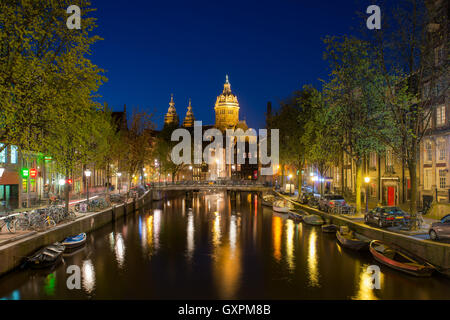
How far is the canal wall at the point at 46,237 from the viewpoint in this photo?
22206mm

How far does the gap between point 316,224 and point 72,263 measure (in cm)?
2754

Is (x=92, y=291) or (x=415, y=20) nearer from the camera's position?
(x=92, y=291)

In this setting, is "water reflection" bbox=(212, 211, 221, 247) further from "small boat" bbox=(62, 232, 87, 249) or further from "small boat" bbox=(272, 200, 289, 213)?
"small boat" bbox=(62, 232, 87, 249)

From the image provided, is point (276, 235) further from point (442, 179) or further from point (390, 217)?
point (442, 179)

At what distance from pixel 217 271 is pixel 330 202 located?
73.6 feet

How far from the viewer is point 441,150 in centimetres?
4031

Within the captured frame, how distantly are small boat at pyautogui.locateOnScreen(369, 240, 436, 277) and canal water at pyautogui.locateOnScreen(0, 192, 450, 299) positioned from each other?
45 cm

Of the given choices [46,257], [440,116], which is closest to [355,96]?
[440,116]

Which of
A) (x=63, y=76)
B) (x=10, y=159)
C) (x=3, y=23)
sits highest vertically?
(x=3, y=23)

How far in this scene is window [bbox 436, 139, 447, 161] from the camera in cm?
3962

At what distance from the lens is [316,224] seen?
1741 inches
